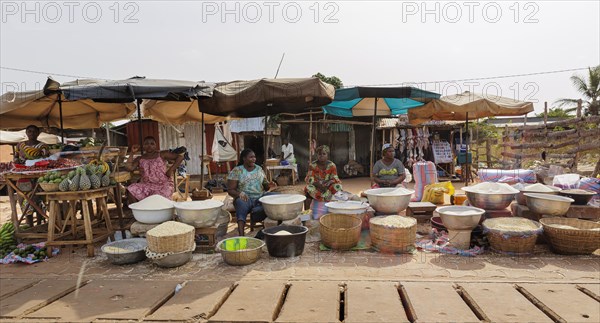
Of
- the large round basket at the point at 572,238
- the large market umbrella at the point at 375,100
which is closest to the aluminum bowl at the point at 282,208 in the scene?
the large market umbrella at the point at 375,100

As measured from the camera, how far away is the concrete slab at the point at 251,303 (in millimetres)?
2664

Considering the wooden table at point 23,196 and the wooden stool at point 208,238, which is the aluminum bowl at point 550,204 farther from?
the wooden table at point 23,196

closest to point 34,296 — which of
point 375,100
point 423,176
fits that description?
point 375,100

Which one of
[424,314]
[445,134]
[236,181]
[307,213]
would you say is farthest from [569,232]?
[445,134]

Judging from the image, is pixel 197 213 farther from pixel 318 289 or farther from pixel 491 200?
pixel 491 200

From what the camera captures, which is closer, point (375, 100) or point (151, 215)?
point (151, 215)

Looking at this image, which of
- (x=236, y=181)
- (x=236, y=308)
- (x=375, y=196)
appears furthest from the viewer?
(x=236, y=181)

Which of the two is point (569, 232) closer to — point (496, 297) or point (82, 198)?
point (496, 297)

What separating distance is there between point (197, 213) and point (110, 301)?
1400 mm

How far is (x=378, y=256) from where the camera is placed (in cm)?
411

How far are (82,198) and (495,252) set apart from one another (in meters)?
4.96

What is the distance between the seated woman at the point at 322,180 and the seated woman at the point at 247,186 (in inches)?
30.3

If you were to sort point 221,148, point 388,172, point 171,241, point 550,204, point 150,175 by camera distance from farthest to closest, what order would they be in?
point 221,148 → point 388,172 → point 150,175 → point 550,204 → point 171,241

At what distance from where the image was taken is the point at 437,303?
282cm
